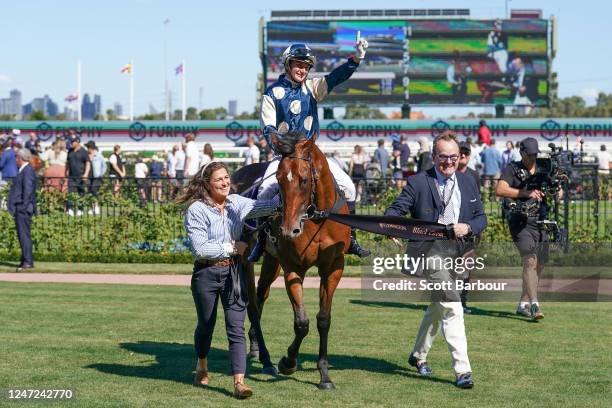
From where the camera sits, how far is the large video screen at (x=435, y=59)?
59688 millimetres

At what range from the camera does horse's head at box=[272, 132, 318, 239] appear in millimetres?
7570

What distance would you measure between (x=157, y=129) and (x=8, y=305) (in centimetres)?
3592

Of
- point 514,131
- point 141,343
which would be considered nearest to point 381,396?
point 141,343

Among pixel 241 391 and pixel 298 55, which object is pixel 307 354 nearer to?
pixel 241 391

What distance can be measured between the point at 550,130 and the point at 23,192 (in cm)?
3273

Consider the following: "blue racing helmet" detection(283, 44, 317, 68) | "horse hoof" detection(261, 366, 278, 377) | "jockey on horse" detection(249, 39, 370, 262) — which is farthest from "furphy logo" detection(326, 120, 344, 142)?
"horse hoof" detection(261, 366, 278, 377)

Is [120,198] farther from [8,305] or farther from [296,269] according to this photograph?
[296,269]

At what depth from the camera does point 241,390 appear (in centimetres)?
769

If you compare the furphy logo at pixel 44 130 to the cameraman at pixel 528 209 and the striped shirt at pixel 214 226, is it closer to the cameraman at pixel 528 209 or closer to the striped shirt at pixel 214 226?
the cameraman at pixel 528 209

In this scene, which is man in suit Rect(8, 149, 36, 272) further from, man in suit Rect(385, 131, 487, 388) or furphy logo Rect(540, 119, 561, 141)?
furphy logo Rect(540, 119, 561, 141)

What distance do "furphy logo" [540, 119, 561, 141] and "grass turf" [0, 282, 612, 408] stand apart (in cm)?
3262

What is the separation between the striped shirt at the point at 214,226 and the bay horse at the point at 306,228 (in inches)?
13.7

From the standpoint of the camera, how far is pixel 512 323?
11.8m

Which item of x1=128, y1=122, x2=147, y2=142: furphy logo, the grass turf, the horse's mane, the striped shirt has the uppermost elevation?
x1=128, y1=122, x2=147, y2=142: furphy logo
